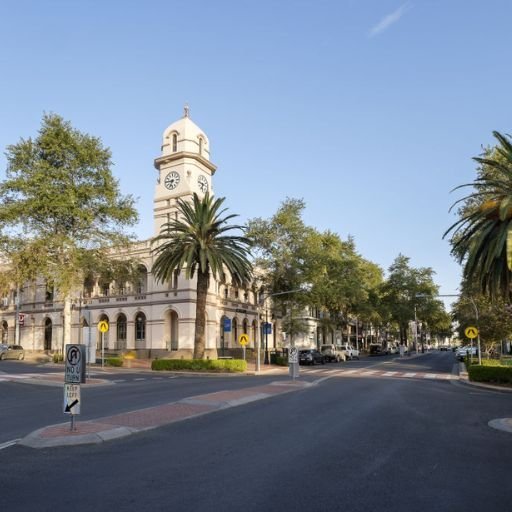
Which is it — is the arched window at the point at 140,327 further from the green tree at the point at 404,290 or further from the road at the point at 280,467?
the green tree at the point at 404,290

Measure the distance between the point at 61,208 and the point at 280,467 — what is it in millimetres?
34655

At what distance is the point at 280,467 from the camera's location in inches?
298

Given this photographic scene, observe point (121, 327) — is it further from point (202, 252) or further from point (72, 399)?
point (72, 399)

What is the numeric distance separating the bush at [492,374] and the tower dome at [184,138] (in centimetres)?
3407

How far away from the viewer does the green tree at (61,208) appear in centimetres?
Result: 3831

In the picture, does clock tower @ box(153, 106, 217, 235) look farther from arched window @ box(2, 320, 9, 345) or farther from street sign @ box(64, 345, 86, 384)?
street sign @ box(64, 345, 86, 384)

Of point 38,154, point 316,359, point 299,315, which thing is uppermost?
point 38,154

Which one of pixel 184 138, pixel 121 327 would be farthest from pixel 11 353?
pixel 184 138

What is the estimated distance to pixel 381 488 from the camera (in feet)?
21.5

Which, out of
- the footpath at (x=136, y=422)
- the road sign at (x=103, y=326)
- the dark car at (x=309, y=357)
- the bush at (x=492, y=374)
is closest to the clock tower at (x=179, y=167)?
the dark car at (x=309, y=357)

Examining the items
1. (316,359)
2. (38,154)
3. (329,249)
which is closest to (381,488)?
(38,154)

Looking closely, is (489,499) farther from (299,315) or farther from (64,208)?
(299,315)

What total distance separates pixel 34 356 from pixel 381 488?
1965 inches

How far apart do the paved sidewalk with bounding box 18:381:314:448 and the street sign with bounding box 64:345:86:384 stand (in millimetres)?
1048
